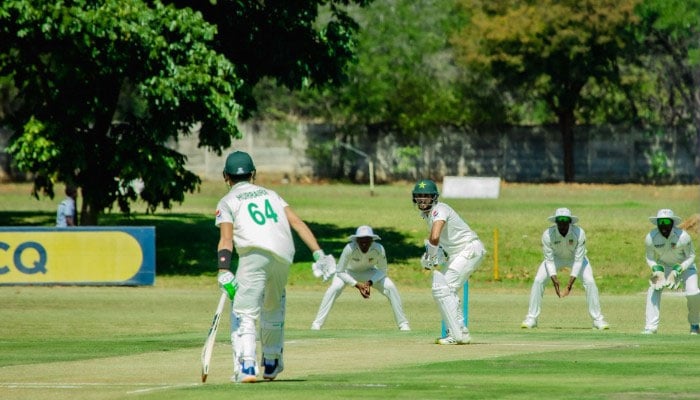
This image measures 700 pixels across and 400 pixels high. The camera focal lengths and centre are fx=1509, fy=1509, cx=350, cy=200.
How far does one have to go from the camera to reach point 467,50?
219ft

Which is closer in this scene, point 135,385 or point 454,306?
point 135,385

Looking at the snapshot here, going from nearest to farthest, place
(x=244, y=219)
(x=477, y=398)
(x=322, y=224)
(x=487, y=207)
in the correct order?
(x=477, y=398), (x=244, y=219), (x=322, y=224), (x=487, y=207)

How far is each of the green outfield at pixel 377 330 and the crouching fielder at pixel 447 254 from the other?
1.33 feet

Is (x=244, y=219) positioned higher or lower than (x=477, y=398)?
higher

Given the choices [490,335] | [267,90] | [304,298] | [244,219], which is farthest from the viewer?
[267,90]

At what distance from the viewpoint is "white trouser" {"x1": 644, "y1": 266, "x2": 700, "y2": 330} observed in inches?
854

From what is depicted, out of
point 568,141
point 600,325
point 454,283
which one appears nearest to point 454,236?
point 454,283

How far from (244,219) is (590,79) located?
59035mm

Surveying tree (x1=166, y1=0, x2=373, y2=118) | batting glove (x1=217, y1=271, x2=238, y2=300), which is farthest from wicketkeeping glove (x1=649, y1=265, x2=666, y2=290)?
tree (x1=166, y1=0, x2=373, y2=118)

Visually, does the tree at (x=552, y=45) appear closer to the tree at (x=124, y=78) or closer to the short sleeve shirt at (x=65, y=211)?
the tree at (x=124, y=78)

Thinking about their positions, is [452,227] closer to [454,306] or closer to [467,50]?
[454,306]

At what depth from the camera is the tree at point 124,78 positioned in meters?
31.2

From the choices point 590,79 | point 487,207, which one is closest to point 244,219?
point 487,207

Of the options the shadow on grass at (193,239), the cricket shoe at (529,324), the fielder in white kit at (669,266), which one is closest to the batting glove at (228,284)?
the fielder in white kit at (669,266)
